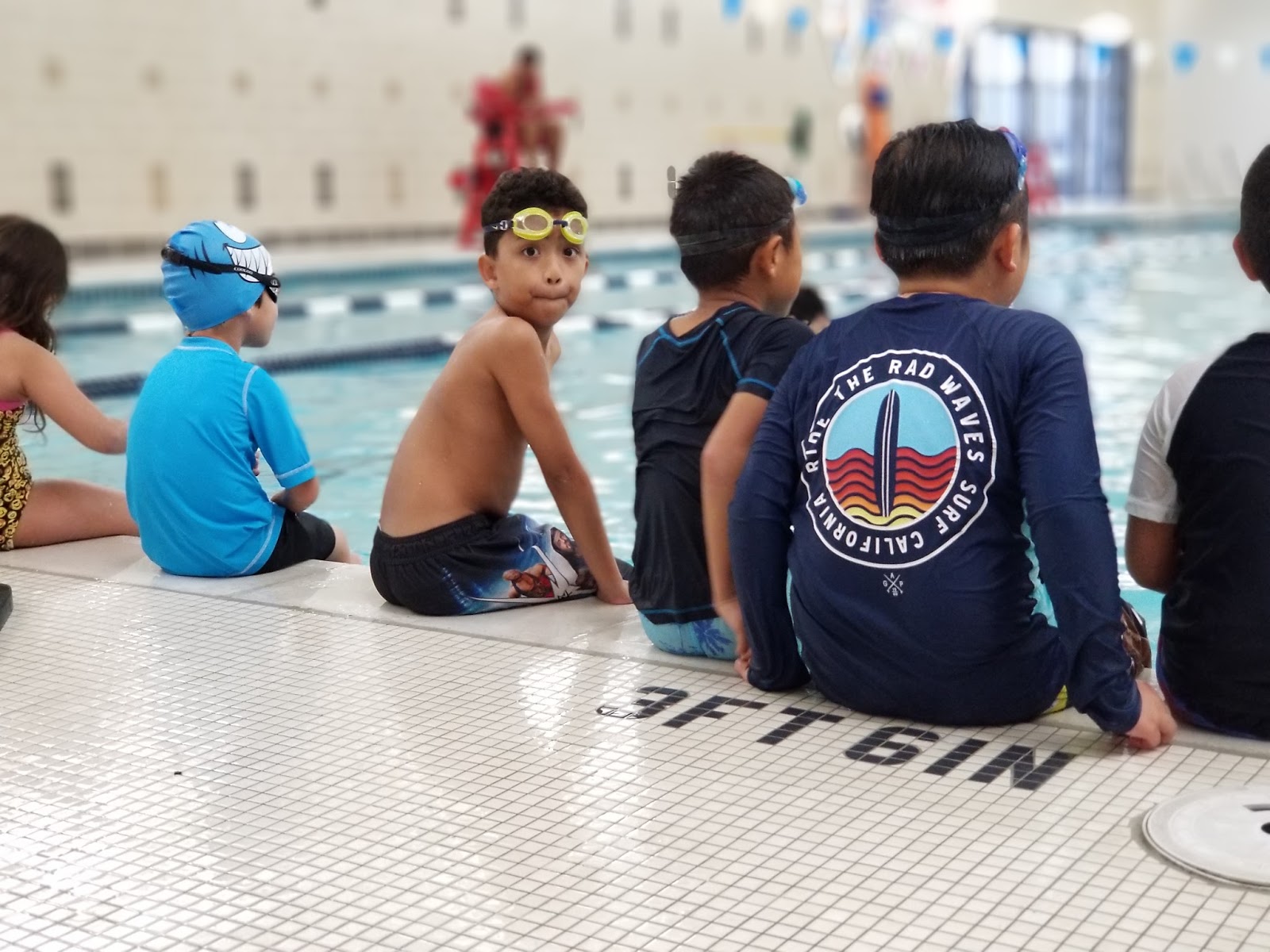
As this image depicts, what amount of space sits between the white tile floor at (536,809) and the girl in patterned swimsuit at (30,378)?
762mm

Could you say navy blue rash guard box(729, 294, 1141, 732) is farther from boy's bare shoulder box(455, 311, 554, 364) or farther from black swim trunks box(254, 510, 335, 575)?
black swim trunks box(254, 510, 335, 575)

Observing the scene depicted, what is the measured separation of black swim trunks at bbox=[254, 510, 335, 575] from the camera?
340 cm

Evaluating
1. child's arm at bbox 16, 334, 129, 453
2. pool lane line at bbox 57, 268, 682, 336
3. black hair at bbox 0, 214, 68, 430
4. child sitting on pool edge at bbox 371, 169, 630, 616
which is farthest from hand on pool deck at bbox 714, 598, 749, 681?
pool lane line at bbox 57, 268, 682, 336

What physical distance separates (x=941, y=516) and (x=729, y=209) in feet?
2.21

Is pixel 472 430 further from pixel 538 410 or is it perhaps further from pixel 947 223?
pixel 947 223

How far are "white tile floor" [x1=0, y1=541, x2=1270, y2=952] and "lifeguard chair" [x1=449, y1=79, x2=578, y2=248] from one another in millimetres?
11224

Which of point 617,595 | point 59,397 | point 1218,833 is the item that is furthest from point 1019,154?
point 59,397

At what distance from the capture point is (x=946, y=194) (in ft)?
7.11

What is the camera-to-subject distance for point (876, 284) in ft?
39.5

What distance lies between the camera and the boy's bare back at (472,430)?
113 inches

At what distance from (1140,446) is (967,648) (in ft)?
1.24

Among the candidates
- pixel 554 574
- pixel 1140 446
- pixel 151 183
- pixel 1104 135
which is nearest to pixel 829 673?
pixel 1140 446

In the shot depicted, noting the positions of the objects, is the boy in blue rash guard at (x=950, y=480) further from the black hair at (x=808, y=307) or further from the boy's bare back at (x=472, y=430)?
the black hair at (x=808, y=307)

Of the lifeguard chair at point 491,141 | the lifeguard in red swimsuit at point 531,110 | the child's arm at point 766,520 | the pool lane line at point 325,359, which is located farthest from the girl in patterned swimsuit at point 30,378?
the lifeguard in red swimsuit at point 531,110
